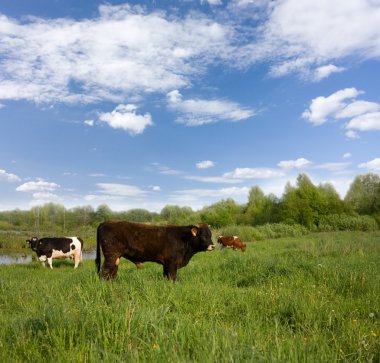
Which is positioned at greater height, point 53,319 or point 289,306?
point 53,319

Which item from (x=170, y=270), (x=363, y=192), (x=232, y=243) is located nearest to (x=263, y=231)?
(x=232, y=243)

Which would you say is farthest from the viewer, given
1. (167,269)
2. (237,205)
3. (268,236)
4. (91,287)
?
(237,205)

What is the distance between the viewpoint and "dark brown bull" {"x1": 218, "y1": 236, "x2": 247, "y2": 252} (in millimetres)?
23312

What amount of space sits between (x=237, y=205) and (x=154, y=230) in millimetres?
62563

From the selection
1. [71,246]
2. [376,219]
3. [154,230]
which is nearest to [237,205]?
[376,219]

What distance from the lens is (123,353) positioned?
9.91ft

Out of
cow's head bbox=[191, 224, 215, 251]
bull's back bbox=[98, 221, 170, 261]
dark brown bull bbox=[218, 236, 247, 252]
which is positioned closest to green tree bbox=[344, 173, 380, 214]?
dark brown bull bbox=[218, 236, 247, 252]

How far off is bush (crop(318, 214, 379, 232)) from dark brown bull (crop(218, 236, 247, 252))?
22108 millimetres

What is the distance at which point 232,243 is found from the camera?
2366 centimetres

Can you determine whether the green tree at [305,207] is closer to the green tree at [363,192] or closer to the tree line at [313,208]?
the tree line at [313,208]

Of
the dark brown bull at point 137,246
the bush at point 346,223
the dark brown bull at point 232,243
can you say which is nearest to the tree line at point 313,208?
the bush at point 346,223

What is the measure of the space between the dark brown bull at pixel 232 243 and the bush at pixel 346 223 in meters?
22.1

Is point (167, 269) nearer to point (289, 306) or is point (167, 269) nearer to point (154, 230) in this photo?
point (154, 230)

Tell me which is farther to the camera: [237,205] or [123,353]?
[237,205]
